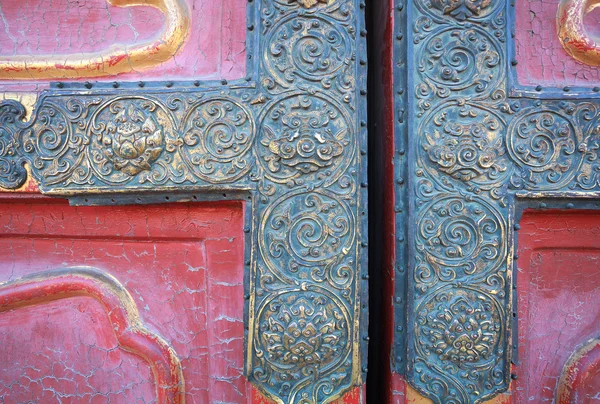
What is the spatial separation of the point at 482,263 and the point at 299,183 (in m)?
0.42

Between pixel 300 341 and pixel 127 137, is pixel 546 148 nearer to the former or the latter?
pixel 300 341

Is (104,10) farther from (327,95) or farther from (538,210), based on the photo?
(538,210)

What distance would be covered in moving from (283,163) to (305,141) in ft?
0.21

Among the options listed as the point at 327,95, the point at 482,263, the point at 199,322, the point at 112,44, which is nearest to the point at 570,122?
the point at 482,263

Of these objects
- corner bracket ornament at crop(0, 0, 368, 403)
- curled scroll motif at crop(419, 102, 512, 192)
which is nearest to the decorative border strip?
corner bracket ornament at crop(0, 0, 368, 403)

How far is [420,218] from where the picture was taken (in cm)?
78

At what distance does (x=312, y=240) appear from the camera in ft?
2.56

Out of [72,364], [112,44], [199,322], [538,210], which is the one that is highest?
[112,44]

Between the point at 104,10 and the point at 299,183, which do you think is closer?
the point at 299,183

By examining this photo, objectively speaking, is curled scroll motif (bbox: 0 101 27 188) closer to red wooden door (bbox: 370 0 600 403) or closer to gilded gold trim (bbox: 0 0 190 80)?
gilded gold trim (bbox: 0 0 190 80)

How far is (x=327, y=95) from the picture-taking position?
79 centimetres

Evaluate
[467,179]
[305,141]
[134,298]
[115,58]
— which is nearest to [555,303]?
[467,179]

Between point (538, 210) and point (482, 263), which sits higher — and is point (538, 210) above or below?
above

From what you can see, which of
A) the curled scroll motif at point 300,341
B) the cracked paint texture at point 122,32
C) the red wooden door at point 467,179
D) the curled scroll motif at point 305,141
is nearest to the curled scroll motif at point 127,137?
the cracked paint texture at point 122,32
